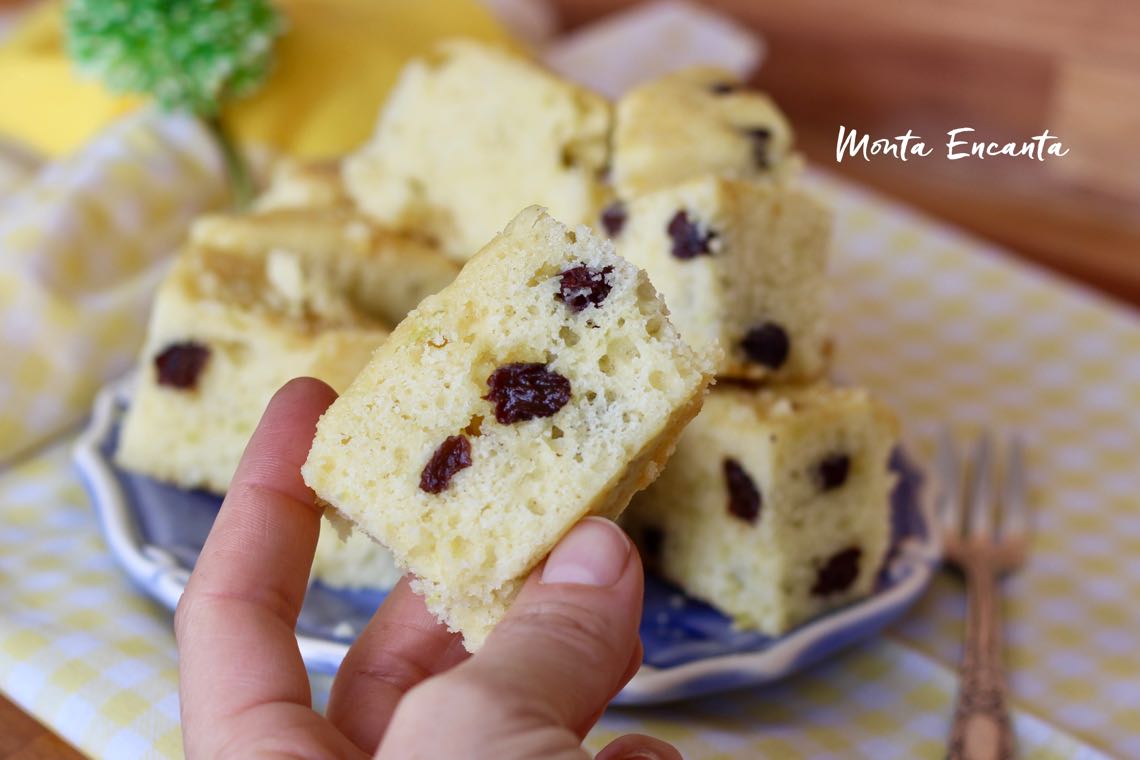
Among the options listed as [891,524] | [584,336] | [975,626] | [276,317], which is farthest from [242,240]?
[975,626]

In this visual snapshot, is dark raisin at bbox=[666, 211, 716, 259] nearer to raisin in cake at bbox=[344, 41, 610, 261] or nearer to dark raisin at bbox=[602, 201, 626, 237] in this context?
dark raisin at bbox=[602, 201, 626, 237]

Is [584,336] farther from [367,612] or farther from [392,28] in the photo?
[392,28]

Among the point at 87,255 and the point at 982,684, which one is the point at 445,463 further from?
the point at 87,255

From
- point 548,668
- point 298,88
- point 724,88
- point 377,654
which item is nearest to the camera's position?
point 548,668

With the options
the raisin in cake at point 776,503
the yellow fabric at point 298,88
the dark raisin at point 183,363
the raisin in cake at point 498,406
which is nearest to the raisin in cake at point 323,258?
the dark raisin at point 183,363

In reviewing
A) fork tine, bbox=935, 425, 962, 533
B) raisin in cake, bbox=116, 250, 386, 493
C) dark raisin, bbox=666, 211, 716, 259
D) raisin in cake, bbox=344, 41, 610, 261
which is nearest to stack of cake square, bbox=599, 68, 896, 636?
dark raisin, bbox=666, 211, 716, 259

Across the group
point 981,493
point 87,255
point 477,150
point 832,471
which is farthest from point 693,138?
point 87,255
